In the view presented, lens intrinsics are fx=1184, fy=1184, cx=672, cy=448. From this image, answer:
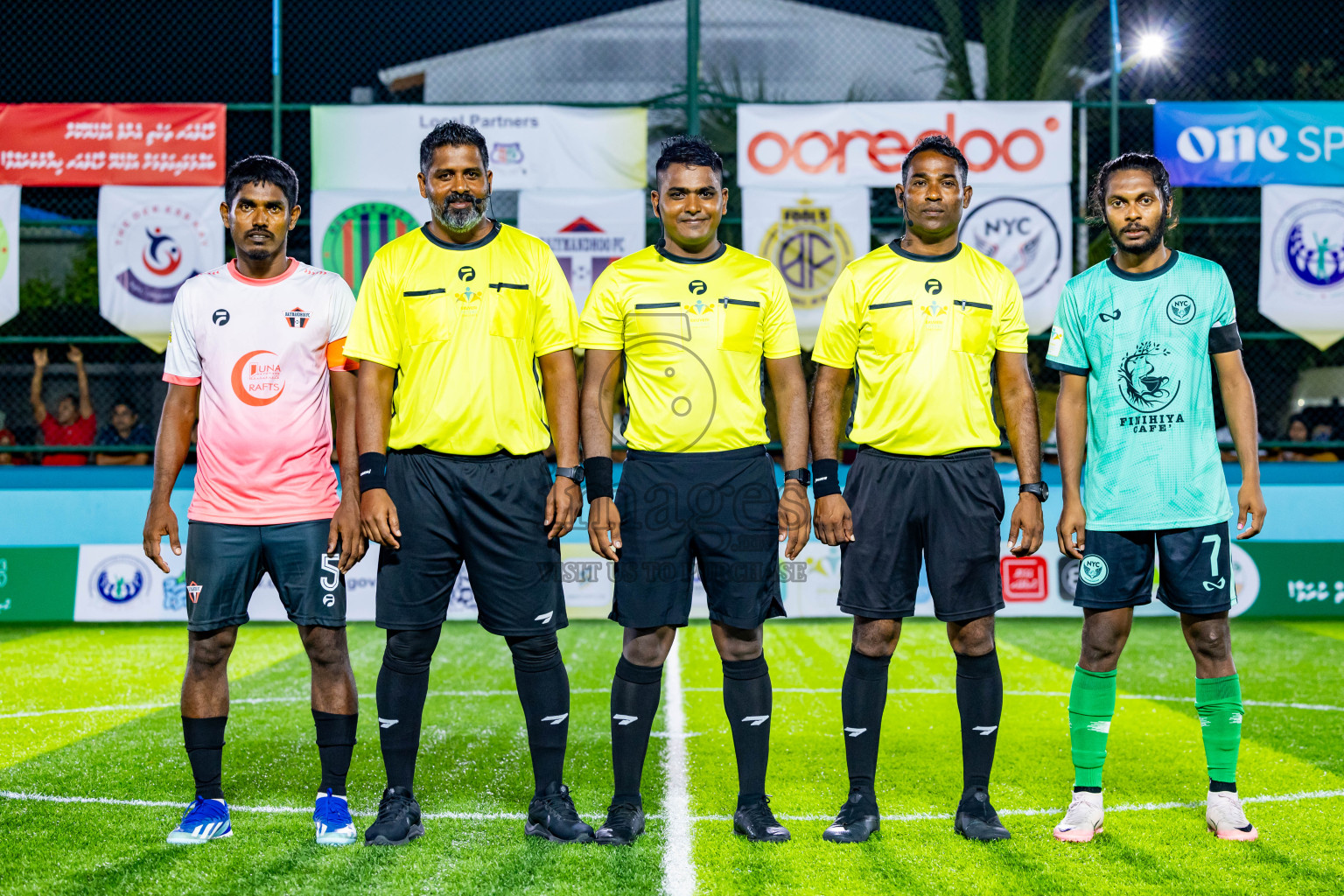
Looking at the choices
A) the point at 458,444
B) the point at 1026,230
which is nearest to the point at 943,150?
the point at 458,444

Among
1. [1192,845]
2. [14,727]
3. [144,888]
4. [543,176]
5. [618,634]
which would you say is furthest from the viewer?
[543,176]

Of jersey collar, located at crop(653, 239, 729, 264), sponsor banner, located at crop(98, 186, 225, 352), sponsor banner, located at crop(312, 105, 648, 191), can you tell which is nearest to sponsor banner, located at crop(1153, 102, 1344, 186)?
sponsor banner, located at crop(312, 105, 648, 191)

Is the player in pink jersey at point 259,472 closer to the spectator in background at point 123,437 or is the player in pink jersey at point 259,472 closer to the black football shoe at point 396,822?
the black football shoe at point 396,822

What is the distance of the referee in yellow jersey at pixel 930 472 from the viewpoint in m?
3.69

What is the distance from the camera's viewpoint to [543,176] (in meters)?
9.58

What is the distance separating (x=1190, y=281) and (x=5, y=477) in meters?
9.24

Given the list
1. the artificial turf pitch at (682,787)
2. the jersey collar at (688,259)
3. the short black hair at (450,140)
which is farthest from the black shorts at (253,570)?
the jersey collar at (688,259)

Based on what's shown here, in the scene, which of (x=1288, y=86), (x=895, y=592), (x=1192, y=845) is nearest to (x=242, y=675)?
(x=895, y=592)

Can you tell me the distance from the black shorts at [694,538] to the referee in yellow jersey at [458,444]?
23 centimetres

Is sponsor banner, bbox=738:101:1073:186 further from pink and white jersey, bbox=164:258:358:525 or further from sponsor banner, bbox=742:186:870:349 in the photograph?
pink and white jersey, bbox=164:258:358:525

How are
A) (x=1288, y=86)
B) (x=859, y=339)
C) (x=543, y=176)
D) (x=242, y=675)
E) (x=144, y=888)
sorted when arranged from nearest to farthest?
(x=144, y=888) → (x=859, y=339) → (x=242, y=675) → (x=543, y=176) → (x=1288, y=86)

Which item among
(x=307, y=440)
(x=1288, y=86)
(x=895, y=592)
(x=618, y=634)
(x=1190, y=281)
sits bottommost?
(x=618, y=634)

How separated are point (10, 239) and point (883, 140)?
23.5ft

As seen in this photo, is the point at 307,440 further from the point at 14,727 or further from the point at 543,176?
the point at 543,176
